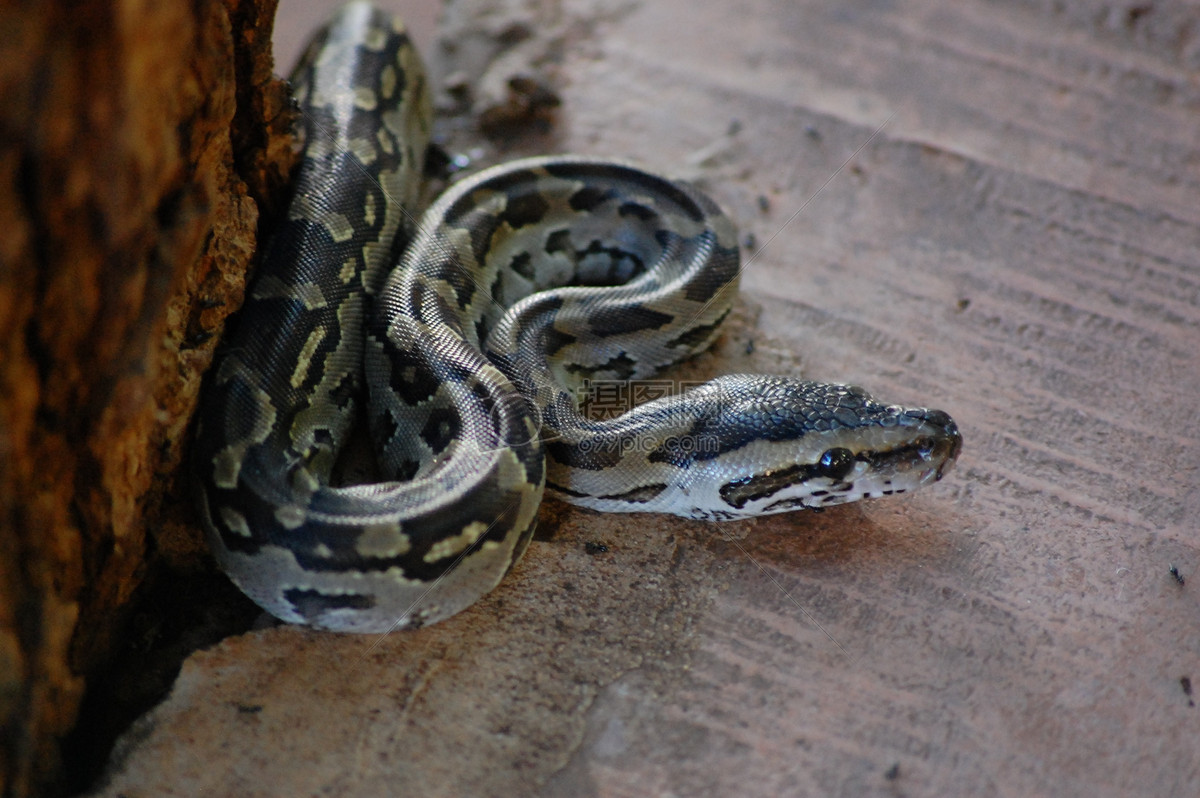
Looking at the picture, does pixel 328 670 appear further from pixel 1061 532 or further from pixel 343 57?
pixel 343 57

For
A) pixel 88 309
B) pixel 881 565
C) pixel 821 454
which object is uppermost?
pixel 88 309

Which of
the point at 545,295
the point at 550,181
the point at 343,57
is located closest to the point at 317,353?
the point at 545,295

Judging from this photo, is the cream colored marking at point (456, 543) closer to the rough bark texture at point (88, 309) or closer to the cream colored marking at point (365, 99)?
the rough bark texture at point (88, 309)

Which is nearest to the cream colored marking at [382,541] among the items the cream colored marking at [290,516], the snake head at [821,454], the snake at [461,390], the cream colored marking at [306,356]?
the snake at [461,390]

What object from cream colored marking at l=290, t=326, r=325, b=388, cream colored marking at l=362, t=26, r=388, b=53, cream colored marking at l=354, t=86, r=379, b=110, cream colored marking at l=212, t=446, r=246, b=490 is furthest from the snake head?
cream colored marking at l=362, t=26, r=388, b=53

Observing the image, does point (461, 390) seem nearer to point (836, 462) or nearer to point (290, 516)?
point (290, 516)

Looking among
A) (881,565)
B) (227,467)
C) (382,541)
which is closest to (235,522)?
(227,467)

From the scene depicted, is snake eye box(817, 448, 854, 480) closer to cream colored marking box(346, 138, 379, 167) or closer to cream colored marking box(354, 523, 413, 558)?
cream colored marking box(354, 523, 413, 558)
